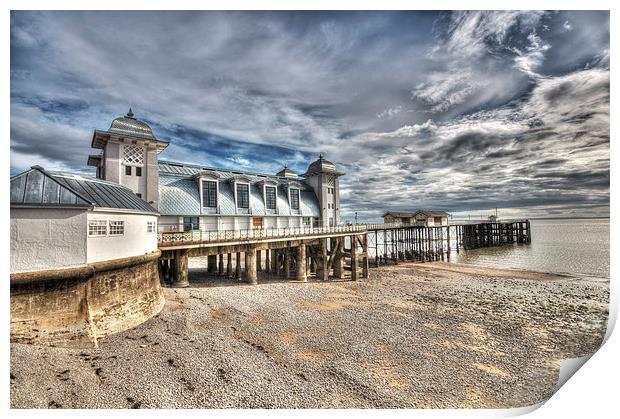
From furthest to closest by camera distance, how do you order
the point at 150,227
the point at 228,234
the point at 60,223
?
the point at 228,234, the point at 150,227, the point at 60,223

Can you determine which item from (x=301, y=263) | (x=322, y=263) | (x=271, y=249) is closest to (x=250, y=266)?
(x=271, y=249)

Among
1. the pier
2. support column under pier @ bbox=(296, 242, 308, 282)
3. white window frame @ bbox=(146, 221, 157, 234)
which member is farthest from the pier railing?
white window frame @ bbox=(146, 221, 157, 234)

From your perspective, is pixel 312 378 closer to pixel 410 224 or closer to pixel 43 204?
pixel 43 204

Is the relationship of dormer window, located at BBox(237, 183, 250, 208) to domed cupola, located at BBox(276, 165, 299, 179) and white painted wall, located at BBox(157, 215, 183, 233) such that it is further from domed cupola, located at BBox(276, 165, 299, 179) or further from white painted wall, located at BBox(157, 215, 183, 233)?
domed cupola, located at BBox(276, 165, 299, 179)

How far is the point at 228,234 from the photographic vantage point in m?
16.5

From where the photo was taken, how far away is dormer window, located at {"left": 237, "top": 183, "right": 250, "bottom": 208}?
1984cm

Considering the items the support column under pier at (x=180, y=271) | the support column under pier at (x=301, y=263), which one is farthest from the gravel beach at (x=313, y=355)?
the support column under pier at (x=301, y=263)

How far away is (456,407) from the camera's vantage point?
713cm

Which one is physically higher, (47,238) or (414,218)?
(47,238)

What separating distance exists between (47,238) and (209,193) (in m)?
11.5

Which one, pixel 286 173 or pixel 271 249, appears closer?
pixel 271 249

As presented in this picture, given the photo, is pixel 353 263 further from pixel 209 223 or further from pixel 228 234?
pixel 209 223

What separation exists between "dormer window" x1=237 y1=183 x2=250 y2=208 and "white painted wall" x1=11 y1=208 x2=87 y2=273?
1229 centimetres

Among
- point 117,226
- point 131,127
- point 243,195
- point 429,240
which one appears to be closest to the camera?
point 117,226
